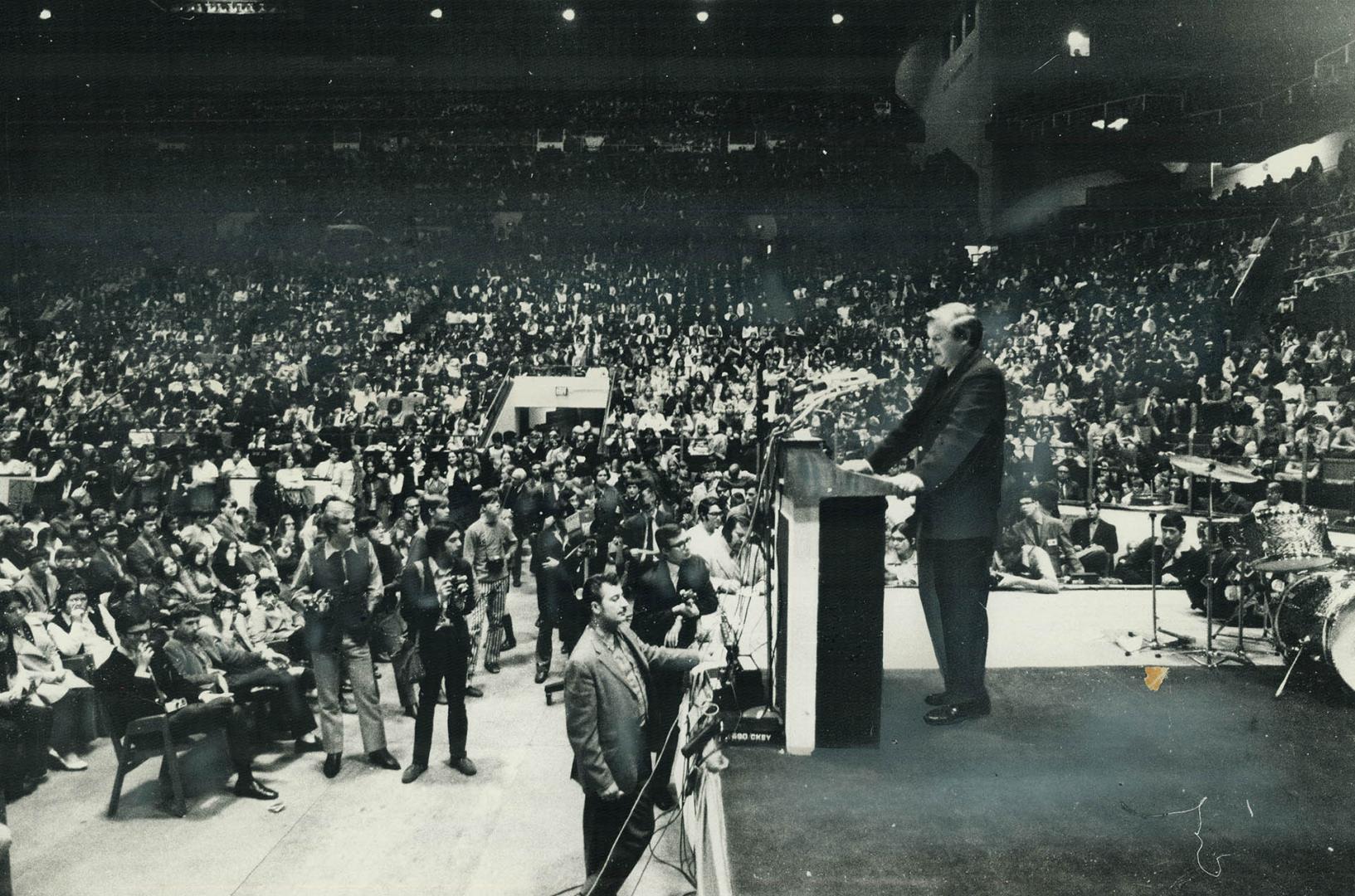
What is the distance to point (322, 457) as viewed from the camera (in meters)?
10.0

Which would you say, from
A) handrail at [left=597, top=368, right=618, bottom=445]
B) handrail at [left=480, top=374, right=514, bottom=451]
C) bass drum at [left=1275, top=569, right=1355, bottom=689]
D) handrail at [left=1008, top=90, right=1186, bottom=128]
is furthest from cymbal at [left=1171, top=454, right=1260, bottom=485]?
handrail at [left=1008, top=90, right=1186, bottom=128]

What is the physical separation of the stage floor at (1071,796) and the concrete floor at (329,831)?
4.73ft

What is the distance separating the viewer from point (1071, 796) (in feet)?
9.44

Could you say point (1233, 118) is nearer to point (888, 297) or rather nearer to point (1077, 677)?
point (888, 297)

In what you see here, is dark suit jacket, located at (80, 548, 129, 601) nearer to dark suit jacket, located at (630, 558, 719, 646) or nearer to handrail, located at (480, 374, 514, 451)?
dark suit jacket, located at (630, 558, 719, 646)

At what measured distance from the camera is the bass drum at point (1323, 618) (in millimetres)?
3881

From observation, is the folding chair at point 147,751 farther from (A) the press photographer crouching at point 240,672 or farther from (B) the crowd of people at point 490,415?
(A) the press photographer crouching at point 240,672

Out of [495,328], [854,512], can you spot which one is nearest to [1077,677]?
[854,512]

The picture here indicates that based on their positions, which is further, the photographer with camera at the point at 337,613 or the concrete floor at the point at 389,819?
the photographer with camera at the point at 337,613

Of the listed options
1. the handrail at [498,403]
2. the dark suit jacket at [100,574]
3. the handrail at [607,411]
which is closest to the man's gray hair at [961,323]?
the dark suit jacket at [100,574]

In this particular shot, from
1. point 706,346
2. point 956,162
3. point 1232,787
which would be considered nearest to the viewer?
point 1232,787

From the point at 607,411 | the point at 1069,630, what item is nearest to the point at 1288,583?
the point at 1069,630

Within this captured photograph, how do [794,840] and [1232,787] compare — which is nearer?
[794,840]

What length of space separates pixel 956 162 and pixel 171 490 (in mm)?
10592
